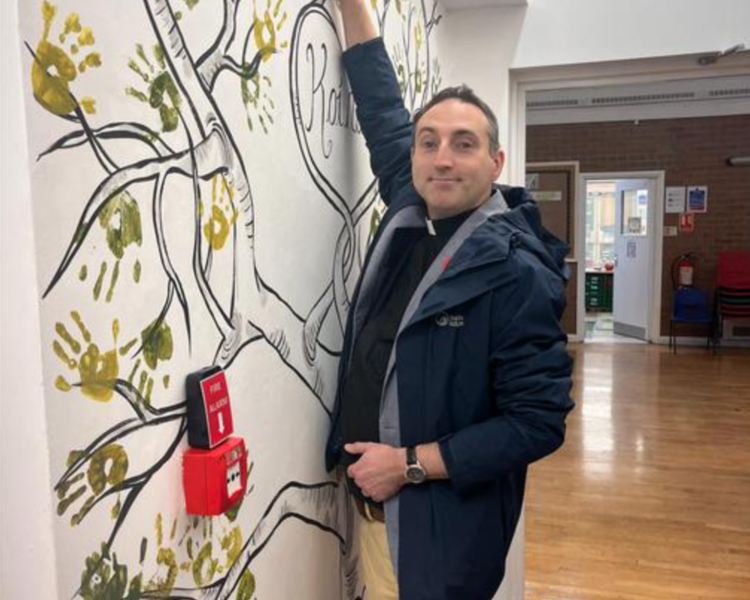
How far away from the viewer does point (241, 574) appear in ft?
2.95

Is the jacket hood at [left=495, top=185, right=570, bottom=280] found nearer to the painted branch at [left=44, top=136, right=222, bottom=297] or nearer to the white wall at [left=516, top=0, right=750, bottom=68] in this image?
the painted branch at [left=44, top=136, right=222, bottom=297]

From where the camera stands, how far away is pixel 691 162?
25.6 ft

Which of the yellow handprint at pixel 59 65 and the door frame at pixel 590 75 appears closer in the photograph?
the yellow handprint at pixel 59 65

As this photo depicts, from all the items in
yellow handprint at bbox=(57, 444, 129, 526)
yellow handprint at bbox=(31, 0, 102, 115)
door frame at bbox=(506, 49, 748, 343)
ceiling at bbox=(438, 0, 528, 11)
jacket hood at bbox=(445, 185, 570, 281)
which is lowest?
yellow handprint at bbox=(57, 444, 129, 526)

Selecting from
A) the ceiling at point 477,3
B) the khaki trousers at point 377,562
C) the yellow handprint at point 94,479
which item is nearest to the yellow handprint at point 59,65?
the yellow handprint at point 94,479

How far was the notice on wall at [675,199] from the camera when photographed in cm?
786

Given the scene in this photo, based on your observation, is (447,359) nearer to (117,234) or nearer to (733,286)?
(117,234)

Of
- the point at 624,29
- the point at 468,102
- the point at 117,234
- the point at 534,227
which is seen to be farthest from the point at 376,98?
the point at 624,29

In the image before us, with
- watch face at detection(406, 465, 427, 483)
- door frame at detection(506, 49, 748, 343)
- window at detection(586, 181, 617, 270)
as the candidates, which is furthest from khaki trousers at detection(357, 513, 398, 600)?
window at detection(586, 181, 617, 270)

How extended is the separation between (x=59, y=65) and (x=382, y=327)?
817 mm

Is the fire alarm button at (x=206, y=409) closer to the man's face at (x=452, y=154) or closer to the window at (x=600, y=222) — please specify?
the man's face at (x=452, y=154)

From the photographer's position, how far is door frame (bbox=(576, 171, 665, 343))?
26.0ft

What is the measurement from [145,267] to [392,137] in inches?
33.0

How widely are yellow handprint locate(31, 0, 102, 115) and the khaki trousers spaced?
104 centimetres
